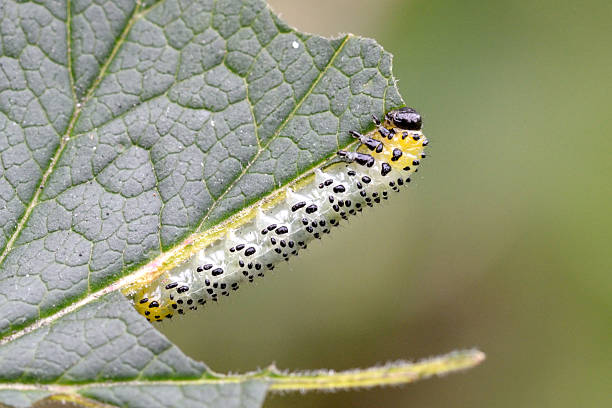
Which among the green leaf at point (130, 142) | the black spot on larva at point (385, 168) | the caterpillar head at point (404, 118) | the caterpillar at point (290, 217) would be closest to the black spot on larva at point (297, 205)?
the caterpillar at point (290, 217)

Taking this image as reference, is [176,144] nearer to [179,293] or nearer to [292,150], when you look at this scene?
[292,150]

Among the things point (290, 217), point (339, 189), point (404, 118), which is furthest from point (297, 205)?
point (404, 118)

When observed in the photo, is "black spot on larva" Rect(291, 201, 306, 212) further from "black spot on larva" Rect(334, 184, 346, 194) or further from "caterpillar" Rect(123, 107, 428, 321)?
"black spot on larva" Rect(334, 184, 346, 194)

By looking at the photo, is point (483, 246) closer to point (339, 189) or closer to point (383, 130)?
point (339, 189)

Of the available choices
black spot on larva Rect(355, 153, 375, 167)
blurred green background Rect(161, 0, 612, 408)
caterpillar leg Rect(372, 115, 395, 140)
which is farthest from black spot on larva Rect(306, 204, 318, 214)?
blurred green background Rect(161, 0, 612, 408)

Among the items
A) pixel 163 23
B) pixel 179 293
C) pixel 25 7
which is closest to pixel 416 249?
pixel 179 293

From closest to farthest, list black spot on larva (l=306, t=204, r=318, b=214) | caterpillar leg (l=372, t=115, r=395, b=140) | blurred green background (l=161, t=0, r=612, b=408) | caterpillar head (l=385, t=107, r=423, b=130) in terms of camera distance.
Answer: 1. caterpillar leg (l=372, t=115, r=395, b=140)
2. caterpillar head (l=385, t=107, r=423, b=130)
3. black spot on larva (l=306, t=204, r=318, b=214)
4. blurred green background (l=161, t=0, r=612, b=408)
